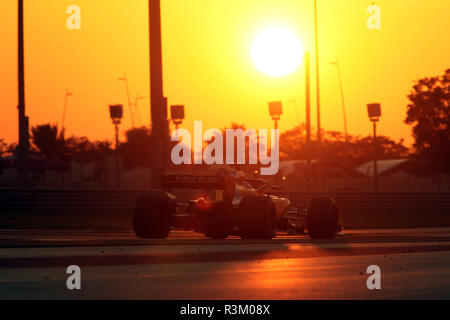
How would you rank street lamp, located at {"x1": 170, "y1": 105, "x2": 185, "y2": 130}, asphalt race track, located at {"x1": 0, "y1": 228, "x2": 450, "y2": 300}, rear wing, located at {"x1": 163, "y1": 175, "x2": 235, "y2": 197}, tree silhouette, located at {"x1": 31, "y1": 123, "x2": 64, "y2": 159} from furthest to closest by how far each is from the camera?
tree silhouette, located at {"x1": 31, "y1": 123, "x2": 64, "y2": 159}
street lamp, located at {"x1": 170, "y1": 105, "x2": 185, "y2": 130}
rear wing, located at {"x1": 163, "y1": 175, "x2": 235, "y2": 197}
asphalt race track, located at {"x1": 0, "y1": 228, "x2": 450, "y2": 300}

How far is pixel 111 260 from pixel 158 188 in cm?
2767

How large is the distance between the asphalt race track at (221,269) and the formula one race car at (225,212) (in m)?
0.64

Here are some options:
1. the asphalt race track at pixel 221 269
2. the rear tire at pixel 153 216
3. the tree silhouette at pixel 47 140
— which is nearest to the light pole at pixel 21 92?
the rear tire at pixel 153 216

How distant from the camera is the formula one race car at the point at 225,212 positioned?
676 inches

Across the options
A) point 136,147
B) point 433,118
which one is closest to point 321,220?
point 433,118

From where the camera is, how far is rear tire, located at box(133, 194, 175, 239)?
59.4 ft

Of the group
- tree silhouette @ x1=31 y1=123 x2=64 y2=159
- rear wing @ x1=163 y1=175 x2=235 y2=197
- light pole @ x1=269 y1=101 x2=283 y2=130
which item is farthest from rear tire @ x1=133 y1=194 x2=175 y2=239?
tree silhouette @ x1=31 y1=123 x2=64 y2=159

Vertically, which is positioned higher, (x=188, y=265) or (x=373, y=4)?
(x=373, y=4)

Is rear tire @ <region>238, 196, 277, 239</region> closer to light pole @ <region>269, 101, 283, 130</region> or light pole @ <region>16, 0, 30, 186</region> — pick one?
light pole @ <region>16, 0, 30, 186</region>

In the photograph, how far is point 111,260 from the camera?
1283 centimetres

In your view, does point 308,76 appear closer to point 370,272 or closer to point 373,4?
point 373,4

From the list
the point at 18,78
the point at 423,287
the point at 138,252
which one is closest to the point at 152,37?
the point at 18,78

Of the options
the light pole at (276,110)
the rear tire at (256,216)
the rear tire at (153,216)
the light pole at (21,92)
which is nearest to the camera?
the rear tire at (256,216)

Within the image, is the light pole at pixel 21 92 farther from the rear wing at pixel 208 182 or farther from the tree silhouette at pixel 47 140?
the tree silhouette at pixel 47 140
